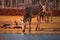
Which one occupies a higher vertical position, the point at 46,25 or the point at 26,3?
the point at 26,3

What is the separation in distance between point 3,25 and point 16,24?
351 millimetres

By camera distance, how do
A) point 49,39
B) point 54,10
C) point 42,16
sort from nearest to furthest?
point 49,39 < point 42,16 < point 54,10

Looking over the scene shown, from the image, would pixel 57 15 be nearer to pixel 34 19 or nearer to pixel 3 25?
pixel 34 19

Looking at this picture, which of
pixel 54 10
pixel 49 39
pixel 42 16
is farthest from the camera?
pixel 54 10

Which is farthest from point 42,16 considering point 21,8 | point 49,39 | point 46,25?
point 49,39

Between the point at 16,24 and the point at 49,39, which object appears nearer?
the point at 49,39

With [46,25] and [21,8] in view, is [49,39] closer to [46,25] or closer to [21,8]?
[46,25]

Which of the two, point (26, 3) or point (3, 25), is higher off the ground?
point (26, 3)

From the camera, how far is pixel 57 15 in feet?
23.6

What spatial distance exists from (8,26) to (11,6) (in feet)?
2.39

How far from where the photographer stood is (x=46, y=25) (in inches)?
267

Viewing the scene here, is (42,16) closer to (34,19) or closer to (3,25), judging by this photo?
(34,19)

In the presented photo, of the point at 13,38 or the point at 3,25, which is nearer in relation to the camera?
the point at 13,38

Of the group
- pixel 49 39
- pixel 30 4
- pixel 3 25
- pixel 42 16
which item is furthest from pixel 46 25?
pixel 49 39
